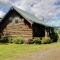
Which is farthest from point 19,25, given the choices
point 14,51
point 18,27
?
point 14,51

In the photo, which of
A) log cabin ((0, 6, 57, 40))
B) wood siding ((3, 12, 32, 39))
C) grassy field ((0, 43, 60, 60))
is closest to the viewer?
grassy field ((0, 43, 60, 60))

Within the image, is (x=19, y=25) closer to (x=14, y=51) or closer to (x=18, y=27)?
(x=18, y=27)

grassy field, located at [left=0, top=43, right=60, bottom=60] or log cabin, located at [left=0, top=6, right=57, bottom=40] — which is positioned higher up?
log cabin, located at [left=0, top=6, right=57, bottom=40]

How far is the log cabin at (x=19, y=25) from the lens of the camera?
39.0m

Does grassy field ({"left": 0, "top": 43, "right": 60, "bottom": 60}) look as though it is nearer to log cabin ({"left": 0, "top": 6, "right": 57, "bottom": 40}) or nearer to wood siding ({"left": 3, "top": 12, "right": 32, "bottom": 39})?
log cabin ({"left": 0, "top": 6, "right": 57, "bottom": 40})

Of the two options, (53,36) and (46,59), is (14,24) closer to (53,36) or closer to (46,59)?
(53,36)

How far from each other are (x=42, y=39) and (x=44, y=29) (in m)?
6.98

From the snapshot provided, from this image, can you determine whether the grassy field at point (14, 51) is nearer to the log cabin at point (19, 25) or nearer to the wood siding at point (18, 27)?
the log cabin at point (19, 25)

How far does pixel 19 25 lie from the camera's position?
132 feet

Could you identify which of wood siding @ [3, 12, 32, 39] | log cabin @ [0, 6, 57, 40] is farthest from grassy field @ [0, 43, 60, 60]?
wood siding @ [3, 12, 32, 39]

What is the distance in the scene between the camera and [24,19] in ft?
129

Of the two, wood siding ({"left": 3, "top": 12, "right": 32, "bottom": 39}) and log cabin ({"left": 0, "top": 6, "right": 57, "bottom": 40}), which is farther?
wood siding ({"left": 3, "top": 12, "right": 32, "bottom": 39})

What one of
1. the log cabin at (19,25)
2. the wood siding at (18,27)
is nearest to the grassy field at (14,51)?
the log cabin at (19,25)

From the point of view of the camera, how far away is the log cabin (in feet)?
128
